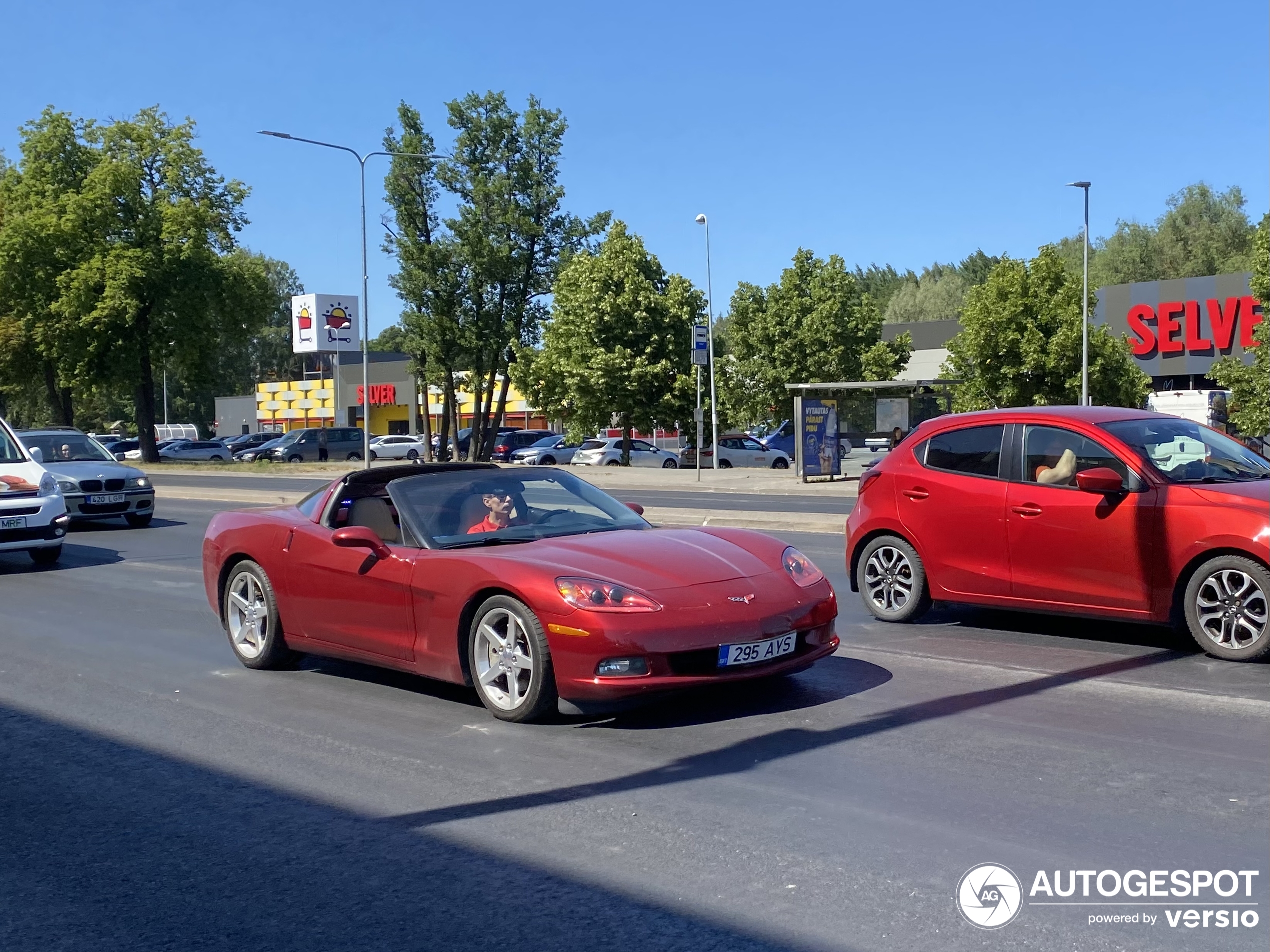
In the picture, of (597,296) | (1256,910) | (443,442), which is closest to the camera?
(1256,910)

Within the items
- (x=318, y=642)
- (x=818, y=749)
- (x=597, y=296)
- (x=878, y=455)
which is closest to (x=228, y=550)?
(x=318, y=642)

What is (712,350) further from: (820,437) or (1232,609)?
(1232,609)

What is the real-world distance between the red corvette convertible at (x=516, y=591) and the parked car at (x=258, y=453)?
5010cm

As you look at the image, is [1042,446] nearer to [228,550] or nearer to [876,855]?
[876,855]

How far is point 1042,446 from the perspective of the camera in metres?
8.51

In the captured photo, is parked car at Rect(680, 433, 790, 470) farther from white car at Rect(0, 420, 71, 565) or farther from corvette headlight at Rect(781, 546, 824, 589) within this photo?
corvette headlight at Rect(781, 546, 824, 589)

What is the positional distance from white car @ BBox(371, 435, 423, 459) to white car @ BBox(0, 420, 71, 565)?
167 ft

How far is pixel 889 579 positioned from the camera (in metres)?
9.48

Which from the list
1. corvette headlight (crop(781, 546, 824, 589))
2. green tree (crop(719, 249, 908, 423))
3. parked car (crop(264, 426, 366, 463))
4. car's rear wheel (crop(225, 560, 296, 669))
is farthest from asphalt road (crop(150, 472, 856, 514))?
green tree (crop(719, 249, 908, 423))

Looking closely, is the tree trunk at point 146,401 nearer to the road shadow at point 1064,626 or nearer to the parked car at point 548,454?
the parked car at point 548,454

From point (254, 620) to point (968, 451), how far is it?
16.3 feet

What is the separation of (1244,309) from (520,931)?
168 ft

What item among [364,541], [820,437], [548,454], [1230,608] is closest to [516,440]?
[548,454]

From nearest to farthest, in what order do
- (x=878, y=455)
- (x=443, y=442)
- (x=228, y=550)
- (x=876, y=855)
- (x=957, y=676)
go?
(x=876, y=855) → (x=957, y=676) → (x=228, y=550) → (x=878, y=455) → (x=443, y=442)
